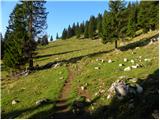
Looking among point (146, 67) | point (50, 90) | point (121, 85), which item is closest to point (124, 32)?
point (146, 67)

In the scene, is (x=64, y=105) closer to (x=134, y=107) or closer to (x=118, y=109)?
(x=118, y=109)

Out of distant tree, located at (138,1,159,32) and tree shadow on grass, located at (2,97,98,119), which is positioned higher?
distant tree, located at (138,1,159,32)

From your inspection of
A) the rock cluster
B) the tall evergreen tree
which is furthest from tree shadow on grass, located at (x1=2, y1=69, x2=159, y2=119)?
the tall evergreen tree

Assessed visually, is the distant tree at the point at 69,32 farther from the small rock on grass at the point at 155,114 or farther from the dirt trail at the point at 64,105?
the small rock on grass at the point at 155,114

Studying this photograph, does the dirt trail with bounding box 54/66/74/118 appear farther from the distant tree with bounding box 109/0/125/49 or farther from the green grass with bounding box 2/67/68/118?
the distant tree with bounding box 109/0/125/49

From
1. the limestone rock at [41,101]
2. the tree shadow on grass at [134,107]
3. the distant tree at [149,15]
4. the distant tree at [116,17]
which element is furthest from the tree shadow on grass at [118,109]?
the distant tree at [149,15]

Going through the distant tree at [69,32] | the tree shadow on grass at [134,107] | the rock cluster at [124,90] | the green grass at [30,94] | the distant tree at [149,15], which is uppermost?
the distant tree at [149,15]

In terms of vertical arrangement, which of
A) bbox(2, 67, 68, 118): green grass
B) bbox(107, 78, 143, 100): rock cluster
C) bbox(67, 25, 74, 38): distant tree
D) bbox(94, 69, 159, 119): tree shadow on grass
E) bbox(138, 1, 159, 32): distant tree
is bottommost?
bbox(2, 67, 68, 118): green grass

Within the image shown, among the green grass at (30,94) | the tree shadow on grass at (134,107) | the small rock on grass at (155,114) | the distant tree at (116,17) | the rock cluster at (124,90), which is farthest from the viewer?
the distant tree at (116,17)

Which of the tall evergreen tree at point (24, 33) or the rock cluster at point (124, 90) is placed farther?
the tall evergreen tree at point (24, 33)

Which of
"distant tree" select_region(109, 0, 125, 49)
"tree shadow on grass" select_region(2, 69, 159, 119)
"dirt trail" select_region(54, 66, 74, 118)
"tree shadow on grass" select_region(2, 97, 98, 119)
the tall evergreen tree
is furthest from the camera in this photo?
"distant tree" select_region(109, 0, 125, 49)

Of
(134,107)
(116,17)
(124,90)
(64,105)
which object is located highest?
(116,17)

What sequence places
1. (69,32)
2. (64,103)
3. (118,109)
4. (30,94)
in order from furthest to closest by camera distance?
(69,32) → (30,94) → (64,103) → (118,109)

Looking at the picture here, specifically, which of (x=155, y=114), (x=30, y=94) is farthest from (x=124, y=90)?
(x=30, y=94)
